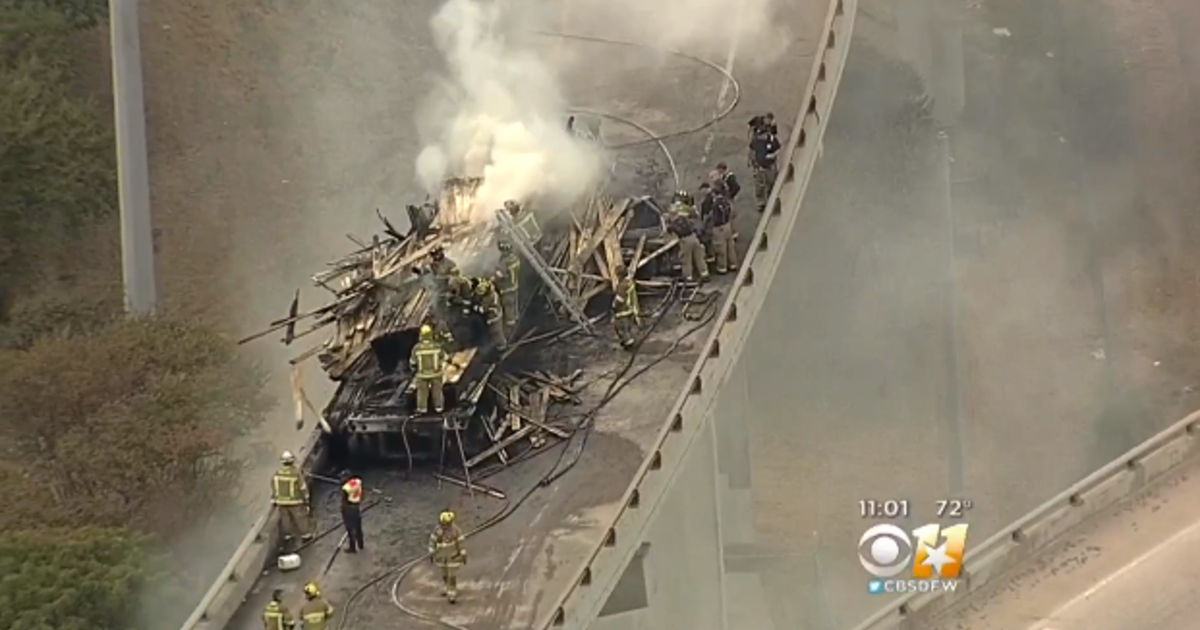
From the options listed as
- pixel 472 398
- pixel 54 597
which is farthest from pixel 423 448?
pixel 54 597

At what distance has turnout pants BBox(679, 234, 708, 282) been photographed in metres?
9.29

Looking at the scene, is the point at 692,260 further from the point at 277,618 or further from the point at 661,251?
the point at 277,618

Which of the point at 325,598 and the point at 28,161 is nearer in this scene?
the point at 325,598

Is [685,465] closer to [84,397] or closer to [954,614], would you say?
[954,614]

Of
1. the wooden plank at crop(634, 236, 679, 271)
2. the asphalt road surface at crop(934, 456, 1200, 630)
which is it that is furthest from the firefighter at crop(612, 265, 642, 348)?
the asphalt road surface at crop(934, 456, 1200, 630)

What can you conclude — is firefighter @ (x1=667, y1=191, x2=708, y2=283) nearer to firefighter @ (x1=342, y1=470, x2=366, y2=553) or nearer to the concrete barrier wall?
firefighter @ (x1=342, y1=470, x2=366, y2=553)

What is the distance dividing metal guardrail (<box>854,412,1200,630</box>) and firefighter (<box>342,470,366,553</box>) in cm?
277

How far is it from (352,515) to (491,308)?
164 cm

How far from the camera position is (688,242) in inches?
368

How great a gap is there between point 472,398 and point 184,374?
1.79m

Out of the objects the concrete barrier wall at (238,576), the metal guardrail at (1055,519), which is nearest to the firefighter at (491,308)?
the concrete barrier wall at (238,576)

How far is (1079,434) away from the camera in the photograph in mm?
8055

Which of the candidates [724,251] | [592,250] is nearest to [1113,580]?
[724,251]

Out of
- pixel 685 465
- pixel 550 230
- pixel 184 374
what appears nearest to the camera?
pixel 685 465
